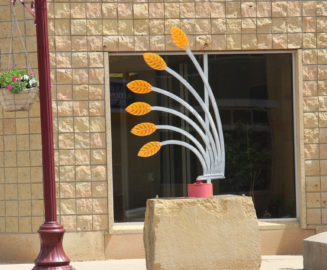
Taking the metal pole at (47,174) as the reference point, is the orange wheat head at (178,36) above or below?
above

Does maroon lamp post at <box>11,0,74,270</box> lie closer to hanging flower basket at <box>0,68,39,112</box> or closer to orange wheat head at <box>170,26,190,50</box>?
hanging flower basket at <box>0,68,39,112</box>

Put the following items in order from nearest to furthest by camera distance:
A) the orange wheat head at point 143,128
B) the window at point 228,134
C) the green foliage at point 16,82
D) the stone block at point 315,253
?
the orange wheat head at point 143,128 < the stone block at point 315,253 < the green foliage at point 16,82 < the window at point 228,134

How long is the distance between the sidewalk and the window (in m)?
0.78

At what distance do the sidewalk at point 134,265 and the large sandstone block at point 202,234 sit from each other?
7.06 ft

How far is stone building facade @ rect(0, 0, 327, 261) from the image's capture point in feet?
39.9

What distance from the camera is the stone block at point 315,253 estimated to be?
9680mm

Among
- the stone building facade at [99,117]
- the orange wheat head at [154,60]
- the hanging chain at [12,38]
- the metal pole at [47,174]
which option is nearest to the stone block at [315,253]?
the stone building facade at [99,117]

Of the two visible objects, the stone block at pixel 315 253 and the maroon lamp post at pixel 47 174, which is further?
the stone block at pixel 315 253

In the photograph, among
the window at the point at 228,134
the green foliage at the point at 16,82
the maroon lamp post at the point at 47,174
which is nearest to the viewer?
the maroon lamp post at the point at 47,174

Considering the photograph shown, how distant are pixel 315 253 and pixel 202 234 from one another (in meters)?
1.85

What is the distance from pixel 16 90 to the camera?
34.7ft

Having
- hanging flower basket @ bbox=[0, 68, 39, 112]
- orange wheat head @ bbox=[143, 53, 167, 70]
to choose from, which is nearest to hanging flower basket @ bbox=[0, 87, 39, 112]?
hanging flower basket @ bbox=[0, 68, 39, 112]

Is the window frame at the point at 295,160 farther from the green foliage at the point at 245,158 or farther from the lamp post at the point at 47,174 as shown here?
the lamp post at the point at 47,174

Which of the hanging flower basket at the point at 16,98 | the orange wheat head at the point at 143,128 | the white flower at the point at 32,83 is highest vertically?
the white flower at the point at 32,83
